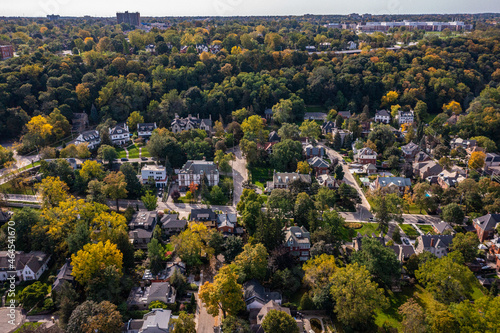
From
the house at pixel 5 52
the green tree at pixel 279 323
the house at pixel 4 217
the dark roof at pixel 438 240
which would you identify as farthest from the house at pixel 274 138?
the house at pixel 5 52

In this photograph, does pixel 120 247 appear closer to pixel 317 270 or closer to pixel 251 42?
pixel 317 270

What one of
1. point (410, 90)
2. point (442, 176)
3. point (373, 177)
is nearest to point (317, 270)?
point (373, 177)

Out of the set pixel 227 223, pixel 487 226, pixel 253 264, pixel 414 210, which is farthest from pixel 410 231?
pixel 227 223

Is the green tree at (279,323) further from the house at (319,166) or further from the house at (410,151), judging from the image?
the house at (410,151)

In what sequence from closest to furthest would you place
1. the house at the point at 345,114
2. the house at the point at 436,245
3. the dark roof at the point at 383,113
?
the house at the point at 436,245 → the dark roof at the point at 383,113 → the house at the point at 345,114

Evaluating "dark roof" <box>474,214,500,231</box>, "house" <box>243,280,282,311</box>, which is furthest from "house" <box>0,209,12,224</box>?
"dark roof" <box>474,214,500,231</box>

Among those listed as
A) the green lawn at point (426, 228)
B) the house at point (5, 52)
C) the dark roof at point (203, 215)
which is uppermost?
the house at point (5, 52)

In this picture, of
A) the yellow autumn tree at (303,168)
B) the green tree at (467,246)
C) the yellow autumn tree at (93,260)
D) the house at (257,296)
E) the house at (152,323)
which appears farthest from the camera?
the yellow autumn tree at (303,168)
